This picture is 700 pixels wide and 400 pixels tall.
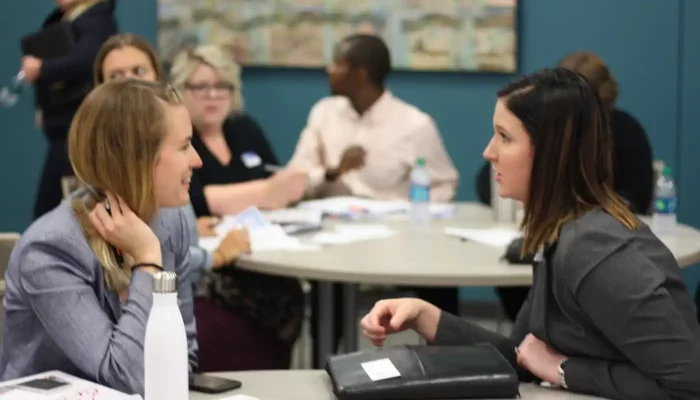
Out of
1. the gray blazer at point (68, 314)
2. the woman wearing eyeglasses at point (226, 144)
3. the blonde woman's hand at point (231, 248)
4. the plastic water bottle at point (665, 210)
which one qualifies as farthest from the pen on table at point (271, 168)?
the gray blazer at point (68, 314)

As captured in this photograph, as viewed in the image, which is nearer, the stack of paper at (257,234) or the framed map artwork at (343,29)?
the stack of paper at (257,234)

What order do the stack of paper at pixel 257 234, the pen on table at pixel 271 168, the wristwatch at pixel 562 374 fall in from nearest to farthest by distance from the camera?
the wristwatch at pixel 562 374 → the stack of paper at pixel 257 234 → the pen on table at pixel 271 168

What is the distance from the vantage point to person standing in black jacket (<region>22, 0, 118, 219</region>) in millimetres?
3930

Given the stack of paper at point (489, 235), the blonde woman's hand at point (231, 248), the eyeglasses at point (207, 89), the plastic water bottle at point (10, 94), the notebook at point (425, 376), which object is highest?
the eyeglasses at point (207, 89)

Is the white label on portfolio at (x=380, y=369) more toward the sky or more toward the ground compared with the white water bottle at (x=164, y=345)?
more toward the ground

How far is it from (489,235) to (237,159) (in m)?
1.19

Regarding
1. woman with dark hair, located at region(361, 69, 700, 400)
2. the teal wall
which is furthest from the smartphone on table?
the teal wall

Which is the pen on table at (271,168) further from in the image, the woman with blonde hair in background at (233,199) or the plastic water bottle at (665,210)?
the plastic water bottle at (665,210)

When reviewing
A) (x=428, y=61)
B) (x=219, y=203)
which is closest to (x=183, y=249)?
(x=219, y=203)

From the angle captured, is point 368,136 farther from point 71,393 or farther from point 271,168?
point 71,393

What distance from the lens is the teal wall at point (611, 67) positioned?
4.57m

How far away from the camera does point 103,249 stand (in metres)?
1.59

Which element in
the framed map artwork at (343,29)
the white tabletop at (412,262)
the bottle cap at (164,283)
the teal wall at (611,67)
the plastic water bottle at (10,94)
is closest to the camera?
the bottle cap at (164,283)

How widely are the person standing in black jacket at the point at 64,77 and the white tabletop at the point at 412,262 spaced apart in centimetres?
162
